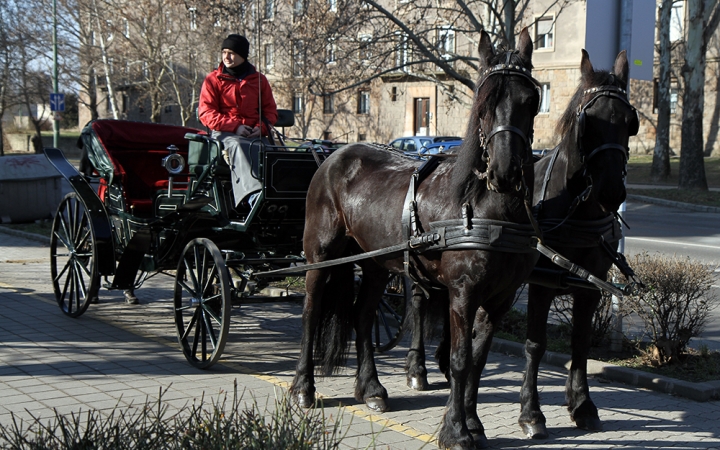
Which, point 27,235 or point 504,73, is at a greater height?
point 504,73

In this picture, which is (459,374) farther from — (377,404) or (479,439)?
(377,404)

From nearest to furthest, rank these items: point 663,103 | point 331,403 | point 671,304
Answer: point 331,403, point 671,304, point 663,103

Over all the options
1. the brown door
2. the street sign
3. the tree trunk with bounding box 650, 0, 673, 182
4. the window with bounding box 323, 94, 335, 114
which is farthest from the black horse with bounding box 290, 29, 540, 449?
the window with bounding box 323, 94, 335, 114

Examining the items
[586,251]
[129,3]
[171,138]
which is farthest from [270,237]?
[129,3]

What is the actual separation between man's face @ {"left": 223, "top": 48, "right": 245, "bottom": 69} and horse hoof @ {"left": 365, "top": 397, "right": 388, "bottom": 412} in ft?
11.8

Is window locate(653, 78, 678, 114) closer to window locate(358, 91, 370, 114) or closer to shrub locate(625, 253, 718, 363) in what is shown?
window locate(358, 91, 370, 114)

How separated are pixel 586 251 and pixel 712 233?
13.1 meters

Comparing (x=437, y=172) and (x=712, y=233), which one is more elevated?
(x=437, y=172)

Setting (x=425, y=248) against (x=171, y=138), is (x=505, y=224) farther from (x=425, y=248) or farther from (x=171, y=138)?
(x=171, y=138)

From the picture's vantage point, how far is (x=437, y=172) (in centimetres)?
555

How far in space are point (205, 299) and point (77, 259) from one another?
8.51 feet

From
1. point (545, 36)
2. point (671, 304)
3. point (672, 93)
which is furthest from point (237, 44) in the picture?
point (672, 93)

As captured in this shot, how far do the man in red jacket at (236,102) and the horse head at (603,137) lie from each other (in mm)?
3194

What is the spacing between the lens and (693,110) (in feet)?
84.1
